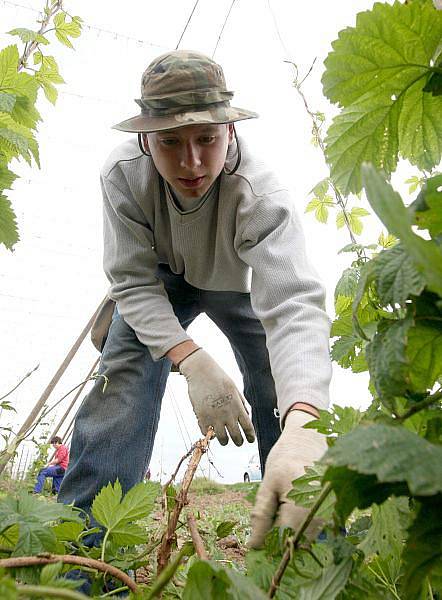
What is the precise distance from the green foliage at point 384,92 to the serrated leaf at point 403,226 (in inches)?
12.0

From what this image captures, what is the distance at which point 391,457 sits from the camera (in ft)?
1.09

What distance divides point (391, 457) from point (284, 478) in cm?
76

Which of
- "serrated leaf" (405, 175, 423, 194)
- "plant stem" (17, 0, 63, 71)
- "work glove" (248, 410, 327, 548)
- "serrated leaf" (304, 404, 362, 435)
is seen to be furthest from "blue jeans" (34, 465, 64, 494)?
"serrated leaf" (304, 404, 362, 435)

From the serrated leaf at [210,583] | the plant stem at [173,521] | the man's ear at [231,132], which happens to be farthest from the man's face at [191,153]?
the serrated leaf at [210,583]

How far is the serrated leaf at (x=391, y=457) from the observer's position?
0.32 metres

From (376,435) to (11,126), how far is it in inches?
36.9

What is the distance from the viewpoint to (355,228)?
233cm

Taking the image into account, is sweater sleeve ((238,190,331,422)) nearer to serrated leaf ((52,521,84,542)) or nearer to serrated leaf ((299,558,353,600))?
serrated leaf ((52,521,84,542))

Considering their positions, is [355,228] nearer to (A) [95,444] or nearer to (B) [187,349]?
(B) [187,349]

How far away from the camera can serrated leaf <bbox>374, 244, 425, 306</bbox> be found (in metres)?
0.41

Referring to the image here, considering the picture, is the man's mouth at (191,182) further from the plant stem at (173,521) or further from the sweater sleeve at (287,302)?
the plant stem at (173,521)

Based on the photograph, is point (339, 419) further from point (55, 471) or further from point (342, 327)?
point (55, 471)

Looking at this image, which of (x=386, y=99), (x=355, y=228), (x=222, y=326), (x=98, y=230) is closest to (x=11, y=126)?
(x=386, y=99)

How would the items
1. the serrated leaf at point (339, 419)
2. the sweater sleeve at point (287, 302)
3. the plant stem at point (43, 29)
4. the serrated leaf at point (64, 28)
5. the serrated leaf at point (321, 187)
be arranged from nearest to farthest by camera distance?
the serrated leaf at point (339, 419), the sweater sleeve at point (287, 302), the plant stem at point (43, 29), the serrated leaf at point (321, 187), the serrated leaf at point (64, 28)
